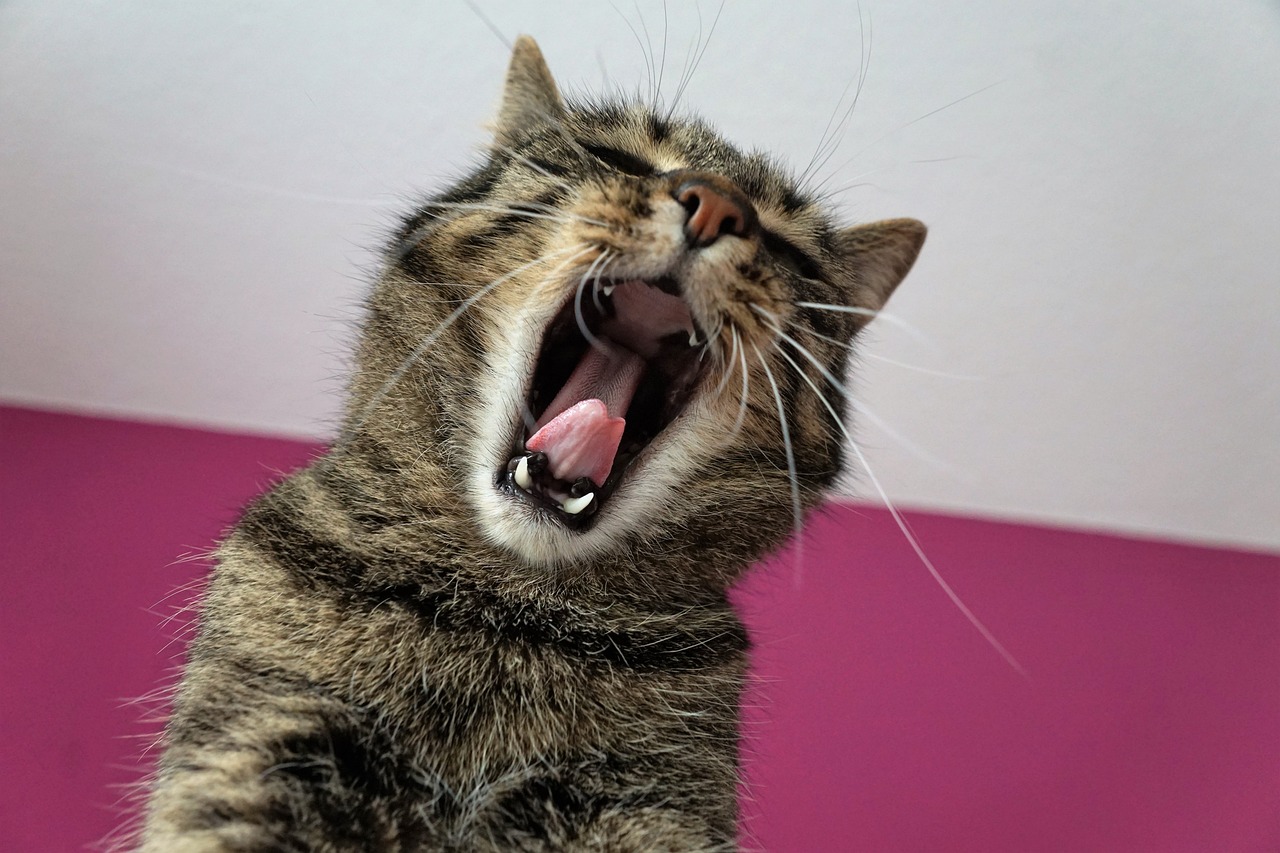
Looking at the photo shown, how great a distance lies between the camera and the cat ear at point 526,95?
103 cm

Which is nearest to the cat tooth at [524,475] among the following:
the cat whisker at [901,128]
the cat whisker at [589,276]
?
the cat whisker at [589,276]

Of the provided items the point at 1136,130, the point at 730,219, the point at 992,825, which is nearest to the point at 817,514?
the point at 730,219

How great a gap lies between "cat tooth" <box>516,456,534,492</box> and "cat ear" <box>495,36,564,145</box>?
1.54 feet

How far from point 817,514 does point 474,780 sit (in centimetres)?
51

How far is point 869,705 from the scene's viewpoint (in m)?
1.73

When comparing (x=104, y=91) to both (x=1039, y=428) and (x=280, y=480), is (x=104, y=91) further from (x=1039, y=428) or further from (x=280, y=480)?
(x=1039, y=428)

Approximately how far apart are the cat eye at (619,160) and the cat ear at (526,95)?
0.10 m

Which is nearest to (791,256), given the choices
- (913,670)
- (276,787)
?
(276,787)

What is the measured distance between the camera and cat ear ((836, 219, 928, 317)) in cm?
107

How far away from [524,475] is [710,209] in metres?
0.30

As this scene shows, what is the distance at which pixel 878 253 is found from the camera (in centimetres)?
109

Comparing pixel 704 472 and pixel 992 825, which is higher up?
pixel 704 472

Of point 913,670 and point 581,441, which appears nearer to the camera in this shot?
point 581,441

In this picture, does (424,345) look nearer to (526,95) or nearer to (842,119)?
(526,95)
